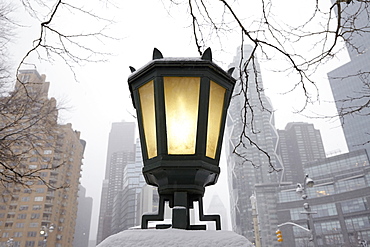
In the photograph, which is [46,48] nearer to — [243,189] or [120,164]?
[243,189]

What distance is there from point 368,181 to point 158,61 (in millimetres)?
72065

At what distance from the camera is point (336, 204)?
6075 centimetres

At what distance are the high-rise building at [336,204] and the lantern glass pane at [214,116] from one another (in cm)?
6390

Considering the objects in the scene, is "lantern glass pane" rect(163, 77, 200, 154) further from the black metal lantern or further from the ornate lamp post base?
the ornate lamp post base

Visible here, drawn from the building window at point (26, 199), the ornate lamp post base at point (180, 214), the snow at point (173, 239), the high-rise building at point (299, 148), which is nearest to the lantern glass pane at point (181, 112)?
the ornate lamp post base at point (180, 214)

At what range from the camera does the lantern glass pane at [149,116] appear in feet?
4.14

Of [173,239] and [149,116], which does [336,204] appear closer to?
[149,116]

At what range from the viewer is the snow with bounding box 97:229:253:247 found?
0.82 m

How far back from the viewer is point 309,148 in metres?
126

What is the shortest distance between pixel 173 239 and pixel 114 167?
6089 inches

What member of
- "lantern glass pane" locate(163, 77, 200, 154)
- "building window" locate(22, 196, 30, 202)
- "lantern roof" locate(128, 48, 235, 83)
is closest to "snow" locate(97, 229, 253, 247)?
"lantern glass pane" locate(163, 77, 200, 154)

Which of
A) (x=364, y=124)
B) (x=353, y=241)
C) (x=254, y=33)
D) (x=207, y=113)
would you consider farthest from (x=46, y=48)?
(x=364, y=124)

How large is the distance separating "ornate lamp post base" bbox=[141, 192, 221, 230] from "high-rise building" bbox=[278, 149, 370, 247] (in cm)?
6395

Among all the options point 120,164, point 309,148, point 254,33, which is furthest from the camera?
point 120,164
